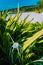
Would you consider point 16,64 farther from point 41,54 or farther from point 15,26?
point 15,26

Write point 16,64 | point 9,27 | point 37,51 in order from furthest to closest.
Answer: point 9,27, point 37,51, point 16,64

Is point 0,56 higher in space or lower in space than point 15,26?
lower

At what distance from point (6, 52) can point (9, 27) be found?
42 cm

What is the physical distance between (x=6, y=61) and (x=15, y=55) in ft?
0.44

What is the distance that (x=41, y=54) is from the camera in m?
2.47

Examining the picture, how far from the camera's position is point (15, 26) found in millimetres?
2668

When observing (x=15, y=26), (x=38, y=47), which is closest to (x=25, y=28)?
(x=15, y=26)

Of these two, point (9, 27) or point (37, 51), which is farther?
point (9, 27)

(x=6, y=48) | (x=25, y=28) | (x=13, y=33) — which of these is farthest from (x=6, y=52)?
(x=25, y=28)

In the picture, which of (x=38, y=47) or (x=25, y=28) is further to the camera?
(x=25, y=28)

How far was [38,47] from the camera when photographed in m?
2.48

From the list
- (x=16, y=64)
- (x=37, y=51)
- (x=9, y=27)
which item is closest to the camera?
(x=16, y=64)

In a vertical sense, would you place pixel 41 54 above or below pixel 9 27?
below

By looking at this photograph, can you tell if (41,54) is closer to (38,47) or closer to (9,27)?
(38,47)
